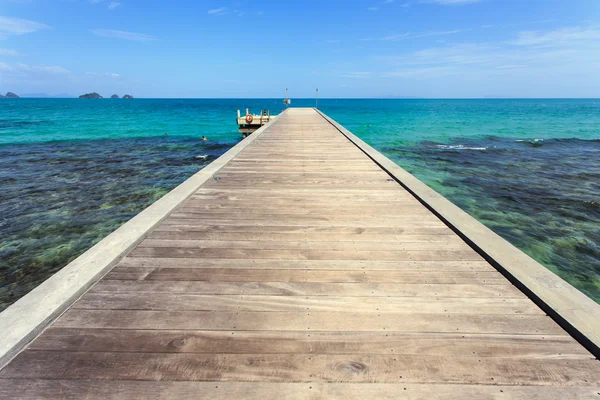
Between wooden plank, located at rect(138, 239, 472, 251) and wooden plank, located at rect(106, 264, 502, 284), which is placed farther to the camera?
wooden plank, located at rect(138, 239, 472, 251)

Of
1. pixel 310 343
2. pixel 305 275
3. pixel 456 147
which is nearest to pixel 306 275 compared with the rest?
pixel 305 275

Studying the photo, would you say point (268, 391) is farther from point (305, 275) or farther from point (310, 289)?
point (305, 275)

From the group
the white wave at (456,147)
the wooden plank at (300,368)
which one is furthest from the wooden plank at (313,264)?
the white wave at (456,147)

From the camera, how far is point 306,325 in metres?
2.02

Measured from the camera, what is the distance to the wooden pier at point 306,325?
1625 millimetres

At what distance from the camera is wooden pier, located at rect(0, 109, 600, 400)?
1625 mm

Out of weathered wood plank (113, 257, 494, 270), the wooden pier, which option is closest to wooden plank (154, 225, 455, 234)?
the wooden pier

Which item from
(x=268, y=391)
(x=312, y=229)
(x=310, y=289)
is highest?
(x=312, y=229)

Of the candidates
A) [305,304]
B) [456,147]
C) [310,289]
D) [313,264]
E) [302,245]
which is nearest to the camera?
[305,304]

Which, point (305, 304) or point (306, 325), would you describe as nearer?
point (306, 325)

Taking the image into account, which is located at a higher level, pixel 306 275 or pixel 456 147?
pixel 456 147

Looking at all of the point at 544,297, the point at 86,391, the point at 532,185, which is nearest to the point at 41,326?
the point at 86,391

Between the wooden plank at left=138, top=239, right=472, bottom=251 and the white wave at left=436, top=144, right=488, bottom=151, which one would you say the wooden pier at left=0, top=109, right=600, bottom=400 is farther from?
the white wave at left=436, top=144, right=488, bottom=151

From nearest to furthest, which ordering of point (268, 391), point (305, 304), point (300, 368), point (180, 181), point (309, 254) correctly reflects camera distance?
1. point (268, 391)
2. point (300, 368)
3. point (305, 304)
4. point (309, 254)
5. point (180, 181)
